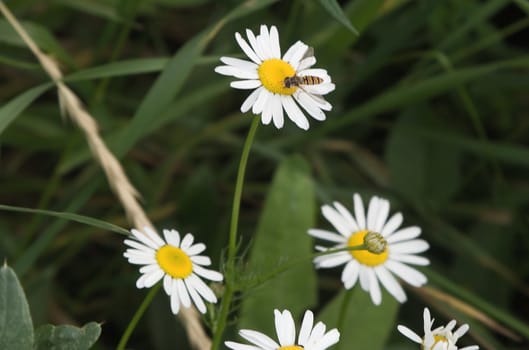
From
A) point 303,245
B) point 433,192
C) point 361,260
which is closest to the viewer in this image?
point 361,260

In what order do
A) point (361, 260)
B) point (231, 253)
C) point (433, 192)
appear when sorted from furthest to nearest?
point (433, 192)
point (361, 260)
point (231, 253)

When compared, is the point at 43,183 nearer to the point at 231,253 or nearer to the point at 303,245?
the point at 303,245

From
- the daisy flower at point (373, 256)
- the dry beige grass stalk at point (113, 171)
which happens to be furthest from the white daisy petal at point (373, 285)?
the dry beige grass stalk at point (113, 171)

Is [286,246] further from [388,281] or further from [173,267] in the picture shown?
[173,267]

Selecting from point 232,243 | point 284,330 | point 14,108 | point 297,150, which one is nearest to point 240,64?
point 232,243

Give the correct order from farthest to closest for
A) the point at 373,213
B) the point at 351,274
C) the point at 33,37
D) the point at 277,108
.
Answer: the point at 33,37
the point at 373,213
the point at 351,274
the point at 277,108

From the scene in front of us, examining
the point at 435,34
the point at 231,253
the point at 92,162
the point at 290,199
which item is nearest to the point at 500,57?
the point at 435,34
